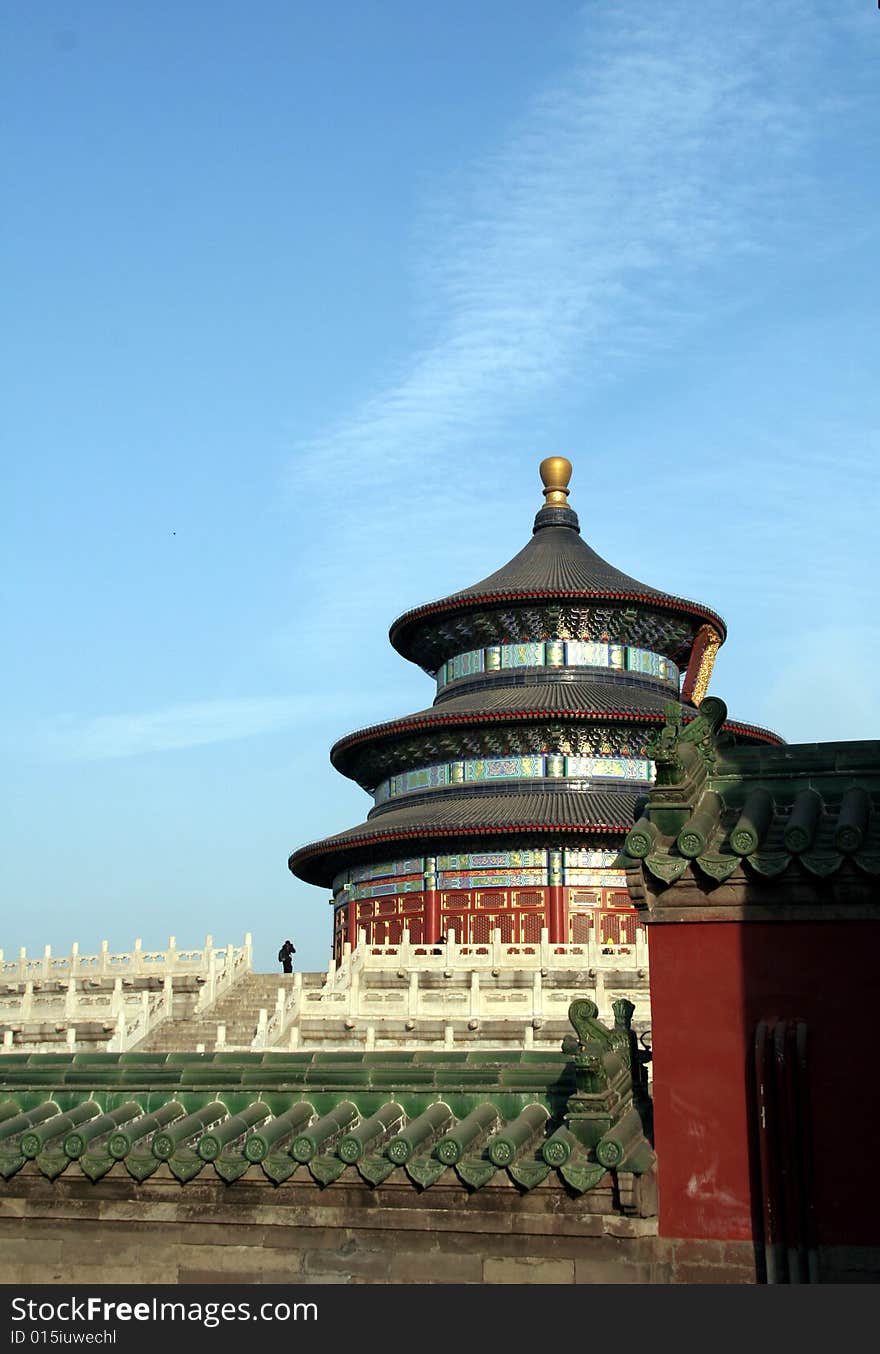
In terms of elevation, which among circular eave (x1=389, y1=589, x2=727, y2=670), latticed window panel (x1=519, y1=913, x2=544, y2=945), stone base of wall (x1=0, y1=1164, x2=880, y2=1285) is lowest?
stone base of wall (x1=0, y1=1164, x2=880, y2=1285)

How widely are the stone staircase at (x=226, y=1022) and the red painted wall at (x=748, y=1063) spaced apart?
66.3ft

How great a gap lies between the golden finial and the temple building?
2567 millimetres

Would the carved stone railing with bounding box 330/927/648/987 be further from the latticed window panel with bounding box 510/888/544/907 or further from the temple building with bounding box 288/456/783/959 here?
the latticed window panel with bounding box 510/888/544/907

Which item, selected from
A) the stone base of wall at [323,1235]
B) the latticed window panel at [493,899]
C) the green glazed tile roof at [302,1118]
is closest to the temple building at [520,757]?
the latticed window panel at [493,899]

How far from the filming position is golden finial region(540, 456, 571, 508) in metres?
60.1

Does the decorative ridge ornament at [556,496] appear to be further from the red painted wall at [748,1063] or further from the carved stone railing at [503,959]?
the red painted wall at [748,1063]

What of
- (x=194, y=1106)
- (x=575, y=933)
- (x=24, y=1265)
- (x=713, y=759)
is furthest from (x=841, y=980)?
(x=575, y=933)

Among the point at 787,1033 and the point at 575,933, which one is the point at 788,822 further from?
the point at 575,933

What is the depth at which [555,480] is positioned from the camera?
200 feet

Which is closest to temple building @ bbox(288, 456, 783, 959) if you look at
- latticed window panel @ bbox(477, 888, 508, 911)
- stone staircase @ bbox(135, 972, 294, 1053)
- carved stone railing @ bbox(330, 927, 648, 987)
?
latticed window panel @ bbox(477, 888, 508, 911)

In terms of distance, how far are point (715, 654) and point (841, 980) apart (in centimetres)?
4717

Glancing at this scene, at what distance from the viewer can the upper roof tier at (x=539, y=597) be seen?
174 feet

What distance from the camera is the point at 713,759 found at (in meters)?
12.0

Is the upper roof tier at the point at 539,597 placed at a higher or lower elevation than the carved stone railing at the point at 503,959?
higher
